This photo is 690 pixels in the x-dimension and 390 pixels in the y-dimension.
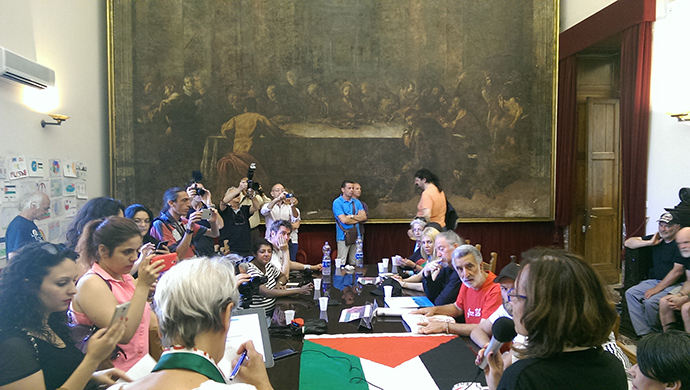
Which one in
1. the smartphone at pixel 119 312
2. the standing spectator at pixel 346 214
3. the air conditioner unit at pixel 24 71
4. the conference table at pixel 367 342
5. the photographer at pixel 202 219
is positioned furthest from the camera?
the standing spectator at pixel 346 214

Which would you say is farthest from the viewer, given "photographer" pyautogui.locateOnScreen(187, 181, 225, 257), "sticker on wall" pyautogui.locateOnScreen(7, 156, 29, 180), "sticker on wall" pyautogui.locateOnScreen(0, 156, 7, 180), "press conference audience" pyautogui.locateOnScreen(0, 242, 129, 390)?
"photographer" pyautogui.locateOnScreen(187, 181, 225, 257)

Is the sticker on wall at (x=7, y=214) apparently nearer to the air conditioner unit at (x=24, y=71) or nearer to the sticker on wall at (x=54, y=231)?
the sticker on wall at (x=54, y=231)

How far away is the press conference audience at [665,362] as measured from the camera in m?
1.73

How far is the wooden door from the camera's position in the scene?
7828mm

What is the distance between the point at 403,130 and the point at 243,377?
6507mm

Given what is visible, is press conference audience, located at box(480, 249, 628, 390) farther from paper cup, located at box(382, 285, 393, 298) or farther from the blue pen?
paper cup, located at box(382, 285, 393, 298)

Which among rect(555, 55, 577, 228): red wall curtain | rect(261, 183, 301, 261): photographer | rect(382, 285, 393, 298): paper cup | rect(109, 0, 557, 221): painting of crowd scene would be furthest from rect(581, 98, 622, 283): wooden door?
rect(382, 285, 393, 298): paper cup

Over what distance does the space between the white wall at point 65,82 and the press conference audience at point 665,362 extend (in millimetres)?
5818

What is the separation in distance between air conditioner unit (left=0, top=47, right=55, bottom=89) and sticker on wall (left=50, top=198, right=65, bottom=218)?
144cm

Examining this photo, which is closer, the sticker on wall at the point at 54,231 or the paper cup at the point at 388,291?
the paper cup at the point at 388,291

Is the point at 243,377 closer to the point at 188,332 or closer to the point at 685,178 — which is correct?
the point at 188,332

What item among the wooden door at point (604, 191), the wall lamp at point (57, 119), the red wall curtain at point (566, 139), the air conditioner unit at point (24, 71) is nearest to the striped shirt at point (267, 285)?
the air conditioner unit at point (24, 71)

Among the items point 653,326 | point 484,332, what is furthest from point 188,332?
point 653,326

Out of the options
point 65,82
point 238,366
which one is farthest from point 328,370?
point 65,82
